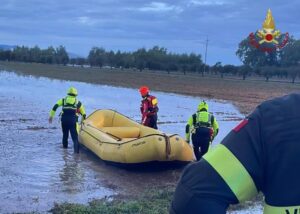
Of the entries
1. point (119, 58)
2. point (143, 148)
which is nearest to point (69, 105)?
point (143, 148)

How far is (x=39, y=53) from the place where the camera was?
112 metres

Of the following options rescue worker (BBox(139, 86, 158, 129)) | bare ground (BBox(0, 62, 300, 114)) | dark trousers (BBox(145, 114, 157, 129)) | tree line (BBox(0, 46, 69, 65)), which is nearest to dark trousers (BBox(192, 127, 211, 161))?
rescue worker (BBox(139, 86, 158, 129))

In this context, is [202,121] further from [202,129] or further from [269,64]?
[269,64]

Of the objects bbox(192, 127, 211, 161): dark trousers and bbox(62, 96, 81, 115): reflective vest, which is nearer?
bbox(192, 127, 211, 161): dark trousers

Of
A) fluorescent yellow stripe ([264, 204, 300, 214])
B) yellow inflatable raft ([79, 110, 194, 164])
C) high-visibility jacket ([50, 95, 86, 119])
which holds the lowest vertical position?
yellow inflatable raft ([79, 110, 194, 164])

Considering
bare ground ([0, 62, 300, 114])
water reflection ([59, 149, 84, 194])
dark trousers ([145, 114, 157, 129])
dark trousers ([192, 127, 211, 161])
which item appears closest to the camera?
water reflection ([59, 149, 84, 194])

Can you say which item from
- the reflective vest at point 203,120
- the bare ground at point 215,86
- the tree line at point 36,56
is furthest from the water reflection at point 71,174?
the tree line at point 36,56

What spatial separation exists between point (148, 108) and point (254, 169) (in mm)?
12382

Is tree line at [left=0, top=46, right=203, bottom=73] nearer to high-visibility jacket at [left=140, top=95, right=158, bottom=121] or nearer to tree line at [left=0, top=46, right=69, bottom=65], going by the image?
tree line at [left=0, top=46, right=69, bottom=65]

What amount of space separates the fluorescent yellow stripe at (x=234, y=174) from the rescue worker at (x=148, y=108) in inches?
473

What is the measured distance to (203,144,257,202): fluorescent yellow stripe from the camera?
1268 millimetres

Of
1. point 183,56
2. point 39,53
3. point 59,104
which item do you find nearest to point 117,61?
point 183,56

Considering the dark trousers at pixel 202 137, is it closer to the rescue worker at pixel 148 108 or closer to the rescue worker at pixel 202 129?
the rescue worker at pixel 202 129

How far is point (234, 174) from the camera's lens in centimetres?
127
